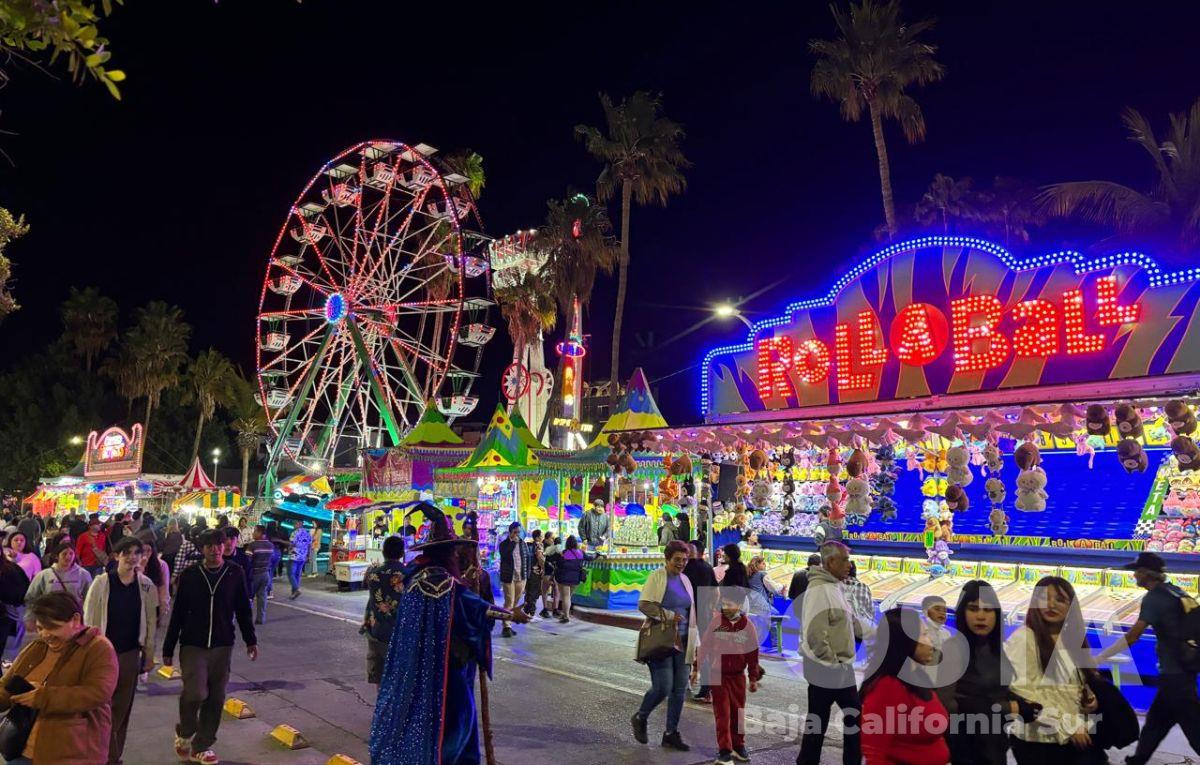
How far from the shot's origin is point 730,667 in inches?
241

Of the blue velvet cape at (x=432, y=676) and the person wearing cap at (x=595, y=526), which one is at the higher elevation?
the person wearing cap at (x=595, y=526)

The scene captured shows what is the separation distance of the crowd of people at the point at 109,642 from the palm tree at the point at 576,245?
61.3ft

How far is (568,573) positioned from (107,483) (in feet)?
97.9

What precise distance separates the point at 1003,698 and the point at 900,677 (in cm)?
49

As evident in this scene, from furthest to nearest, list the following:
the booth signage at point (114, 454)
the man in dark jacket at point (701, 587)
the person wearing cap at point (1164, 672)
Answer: the booth signage at point (114, 454), the man in dark jacket at point (701, 587), the person wearing cap at point (1164, 672)

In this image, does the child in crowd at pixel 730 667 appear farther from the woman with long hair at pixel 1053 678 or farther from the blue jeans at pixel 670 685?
the woman with long hair at pixel 1053 678

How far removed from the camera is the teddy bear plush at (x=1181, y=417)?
760cm

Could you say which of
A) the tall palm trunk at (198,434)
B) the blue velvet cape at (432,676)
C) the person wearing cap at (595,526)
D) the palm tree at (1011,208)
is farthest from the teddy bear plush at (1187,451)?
the tall palm trunk at (198,434)

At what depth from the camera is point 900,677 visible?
389 cm

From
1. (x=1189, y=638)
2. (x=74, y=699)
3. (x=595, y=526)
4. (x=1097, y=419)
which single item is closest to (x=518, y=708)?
(x=74, y=699)

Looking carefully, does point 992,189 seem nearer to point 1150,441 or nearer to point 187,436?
point 1150,441

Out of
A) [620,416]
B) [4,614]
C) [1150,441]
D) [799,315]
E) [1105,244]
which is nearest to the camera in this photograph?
[4,614]

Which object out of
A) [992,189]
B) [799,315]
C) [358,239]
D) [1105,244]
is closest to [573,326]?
[358,239]

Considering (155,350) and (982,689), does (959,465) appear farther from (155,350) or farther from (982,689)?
(155,350)
